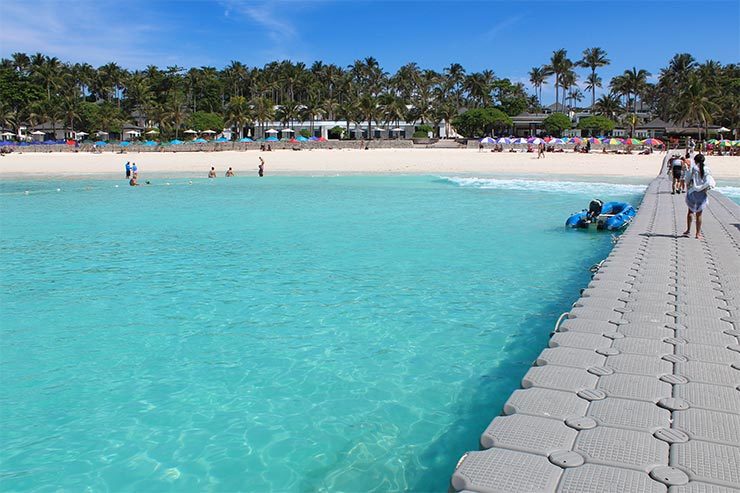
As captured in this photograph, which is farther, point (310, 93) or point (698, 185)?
point (310, 93)

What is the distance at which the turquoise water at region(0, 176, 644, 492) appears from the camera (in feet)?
18.4

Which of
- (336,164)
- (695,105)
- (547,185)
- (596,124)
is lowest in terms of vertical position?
(547,185)

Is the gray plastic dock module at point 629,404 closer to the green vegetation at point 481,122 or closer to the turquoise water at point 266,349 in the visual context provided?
the turquoise water at point 266,349

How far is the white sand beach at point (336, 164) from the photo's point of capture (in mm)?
45562

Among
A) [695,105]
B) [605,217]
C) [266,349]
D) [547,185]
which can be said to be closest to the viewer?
[266,349]

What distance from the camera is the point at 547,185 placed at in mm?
35031

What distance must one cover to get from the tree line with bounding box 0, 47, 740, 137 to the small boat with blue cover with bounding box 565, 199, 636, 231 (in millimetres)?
67593

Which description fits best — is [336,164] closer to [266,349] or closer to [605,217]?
[605,217]

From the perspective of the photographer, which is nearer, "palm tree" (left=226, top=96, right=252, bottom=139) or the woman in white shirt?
the woman in white shirt

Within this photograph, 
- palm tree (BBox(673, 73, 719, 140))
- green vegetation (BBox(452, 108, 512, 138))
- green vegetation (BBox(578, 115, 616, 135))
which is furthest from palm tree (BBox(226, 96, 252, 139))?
palm tree (BBox(673, 73, 719, 140))

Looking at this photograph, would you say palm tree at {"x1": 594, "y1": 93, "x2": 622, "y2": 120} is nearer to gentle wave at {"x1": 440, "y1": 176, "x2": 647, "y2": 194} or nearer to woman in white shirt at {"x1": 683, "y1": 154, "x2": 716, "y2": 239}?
gentle wave at {"x1": 440, "y1": 176, "x2": 647, "y2": 194}

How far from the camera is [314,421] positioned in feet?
20.7

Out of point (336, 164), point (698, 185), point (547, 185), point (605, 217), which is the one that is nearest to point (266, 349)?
point (698, 185)

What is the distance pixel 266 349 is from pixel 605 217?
→ 13.1 meters
